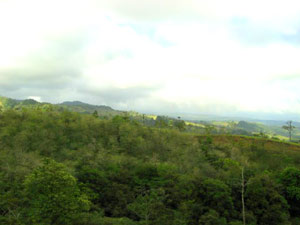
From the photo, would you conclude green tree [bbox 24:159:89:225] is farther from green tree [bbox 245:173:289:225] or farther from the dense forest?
green tree [bbox 245:173:289:225]

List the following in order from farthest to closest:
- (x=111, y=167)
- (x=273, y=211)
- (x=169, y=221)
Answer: (x=111, y=167)
(x=273, y=211)
(x=169, y=221)

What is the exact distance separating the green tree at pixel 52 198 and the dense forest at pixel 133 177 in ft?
0.42

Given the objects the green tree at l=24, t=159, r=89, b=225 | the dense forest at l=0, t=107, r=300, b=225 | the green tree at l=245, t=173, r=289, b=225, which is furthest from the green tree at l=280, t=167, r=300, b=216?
the green tree at l=24, t=159, r=89, b=225

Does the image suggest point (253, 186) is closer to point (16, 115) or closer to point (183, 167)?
point (183, 167)

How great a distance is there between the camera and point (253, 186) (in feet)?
145

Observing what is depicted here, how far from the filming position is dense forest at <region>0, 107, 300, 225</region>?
34844mm

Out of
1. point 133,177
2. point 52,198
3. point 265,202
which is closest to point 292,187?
point 265,202

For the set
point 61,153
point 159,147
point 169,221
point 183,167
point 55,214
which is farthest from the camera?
point 159,147

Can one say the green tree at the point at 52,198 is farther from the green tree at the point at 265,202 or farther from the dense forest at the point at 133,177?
the green tree at the point at 265,202

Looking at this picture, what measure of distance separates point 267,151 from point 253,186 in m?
42.6

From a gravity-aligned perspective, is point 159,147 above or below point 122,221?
above

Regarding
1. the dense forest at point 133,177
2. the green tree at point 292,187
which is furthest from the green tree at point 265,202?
the green tree at point 292,187

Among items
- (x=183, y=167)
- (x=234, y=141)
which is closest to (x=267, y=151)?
(x=234, y=141)

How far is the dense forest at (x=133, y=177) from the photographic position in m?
34.8
